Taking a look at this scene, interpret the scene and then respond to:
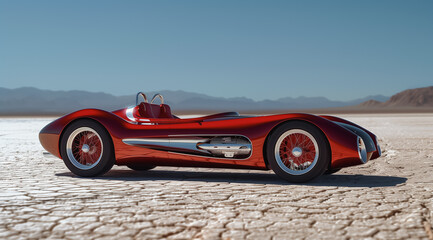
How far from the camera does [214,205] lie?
4309 millimetres

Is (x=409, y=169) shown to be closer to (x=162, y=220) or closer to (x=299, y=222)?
(x=299, y=222)

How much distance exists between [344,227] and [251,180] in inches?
96.6

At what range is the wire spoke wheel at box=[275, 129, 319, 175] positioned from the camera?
5383 mm

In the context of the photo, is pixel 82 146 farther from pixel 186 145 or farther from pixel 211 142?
pixel 211 142

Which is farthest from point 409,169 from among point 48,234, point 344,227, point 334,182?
point 48,234

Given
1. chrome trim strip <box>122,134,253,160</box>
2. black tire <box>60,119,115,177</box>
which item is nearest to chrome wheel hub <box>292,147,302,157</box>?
chrome trim strip <box>122,134,253,160</box>

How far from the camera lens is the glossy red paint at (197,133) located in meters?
5.32

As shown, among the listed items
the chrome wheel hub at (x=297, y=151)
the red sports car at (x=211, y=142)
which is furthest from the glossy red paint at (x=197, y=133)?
the chrome wheel hub at (x=297, y=151)

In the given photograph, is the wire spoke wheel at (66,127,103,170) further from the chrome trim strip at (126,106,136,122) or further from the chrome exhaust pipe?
the chrome exhaust pipe

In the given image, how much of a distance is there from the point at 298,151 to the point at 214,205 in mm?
1457

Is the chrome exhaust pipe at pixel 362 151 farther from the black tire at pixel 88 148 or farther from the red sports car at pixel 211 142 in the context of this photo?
the black tire at pixel 88 148

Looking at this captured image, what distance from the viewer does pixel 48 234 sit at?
3395mm

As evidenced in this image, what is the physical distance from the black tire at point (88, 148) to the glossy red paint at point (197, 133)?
0.24 feet

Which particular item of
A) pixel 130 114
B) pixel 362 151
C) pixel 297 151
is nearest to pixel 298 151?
pixel 297 151
